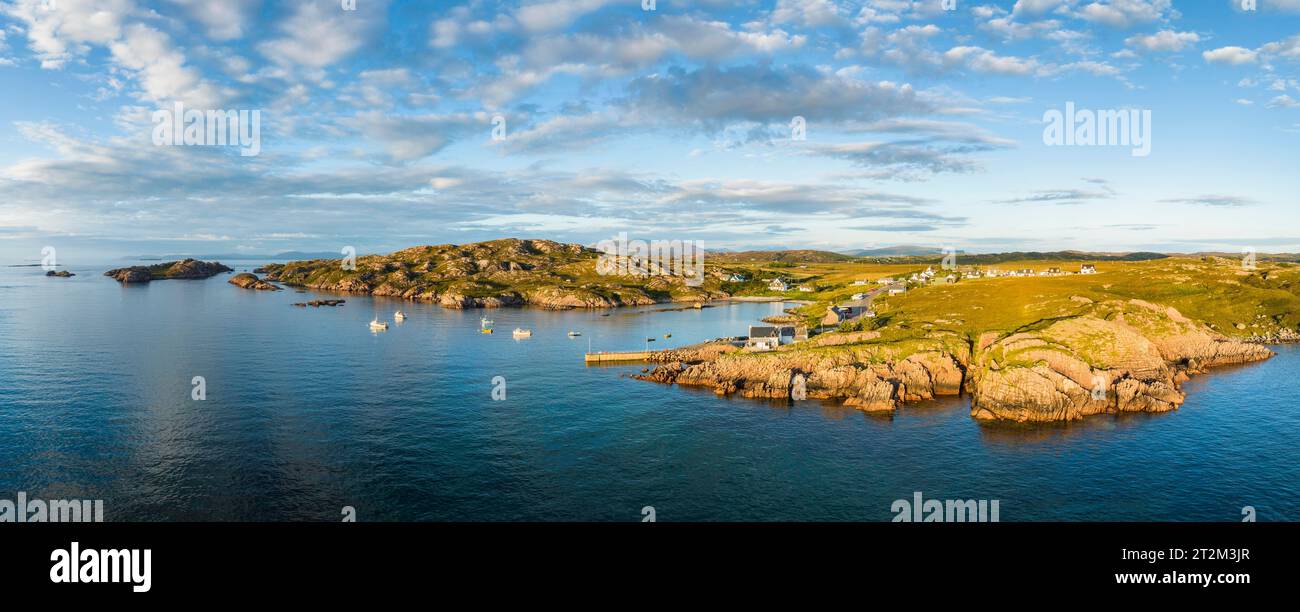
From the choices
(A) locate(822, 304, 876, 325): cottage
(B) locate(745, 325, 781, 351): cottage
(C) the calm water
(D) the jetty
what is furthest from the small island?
(A) locate(822, 304, 876, 325): cottage

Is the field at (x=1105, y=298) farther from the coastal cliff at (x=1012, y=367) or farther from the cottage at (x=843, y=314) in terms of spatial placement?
the coastal cliff at (x=1012, y=367)

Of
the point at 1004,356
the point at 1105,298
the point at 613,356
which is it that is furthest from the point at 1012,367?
the point at 613,356

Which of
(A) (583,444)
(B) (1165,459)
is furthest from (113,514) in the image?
(B) (1165,459)

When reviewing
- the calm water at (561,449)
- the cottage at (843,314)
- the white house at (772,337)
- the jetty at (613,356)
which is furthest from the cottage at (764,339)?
the cottage at (843,314)

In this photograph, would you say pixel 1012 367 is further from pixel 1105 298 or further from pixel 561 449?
pixel 561 449
